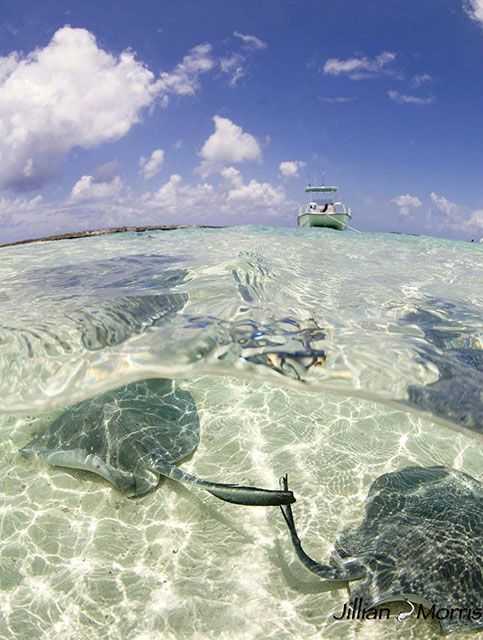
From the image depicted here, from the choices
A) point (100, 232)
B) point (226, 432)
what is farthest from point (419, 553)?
point (100, 232)

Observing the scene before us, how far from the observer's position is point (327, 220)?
40.4 meters

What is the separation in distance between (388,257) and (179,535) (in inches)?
667

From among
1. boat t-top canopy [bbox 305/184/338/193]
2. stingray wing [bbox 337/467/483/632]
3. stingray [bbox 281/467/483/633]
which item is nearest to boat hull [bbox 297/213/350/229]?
boat t-top canopy [bbox 305/184/338/193]

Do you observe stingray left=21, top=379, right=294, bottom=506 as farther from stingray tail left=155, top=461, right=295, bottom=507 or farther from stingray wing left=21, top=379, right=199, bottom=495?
stingray tail left=155, top=461, right=295, bottom=507

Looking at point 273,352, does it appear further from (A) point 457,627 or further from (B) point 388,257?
(B) point 388,257

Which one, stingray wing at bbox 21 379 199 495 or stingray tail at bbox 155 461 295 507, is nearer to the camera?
stingray tail at bbox 155 461 295 507

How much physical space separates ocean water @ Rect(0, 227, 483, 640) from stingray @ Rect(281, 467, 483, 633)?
1.41ft

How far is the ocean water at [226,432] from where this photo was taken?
4.74 meters

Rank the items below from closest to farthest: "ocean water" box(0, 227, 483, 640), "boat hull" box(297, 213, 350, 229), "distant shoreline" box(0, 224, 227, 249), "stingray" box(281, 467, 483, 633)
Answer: "stingray" box(281, 467, 483, 633) < "ocean water" box(0, 227, 483, 640) < "distant shoreline" box(0, 224, 227, 249) < "boat hull" box(297, 213, 350, 229)

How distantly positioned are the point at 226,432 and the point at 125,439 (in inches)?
83.7

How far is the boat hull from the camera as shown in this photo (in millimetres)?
39938

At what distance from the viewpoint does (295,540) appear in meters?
4.29

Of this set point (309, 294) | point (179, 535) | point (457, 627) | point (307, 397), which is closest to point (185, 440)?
point (179, 535)

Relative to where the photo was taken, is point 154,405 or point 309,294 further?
point 309,294
